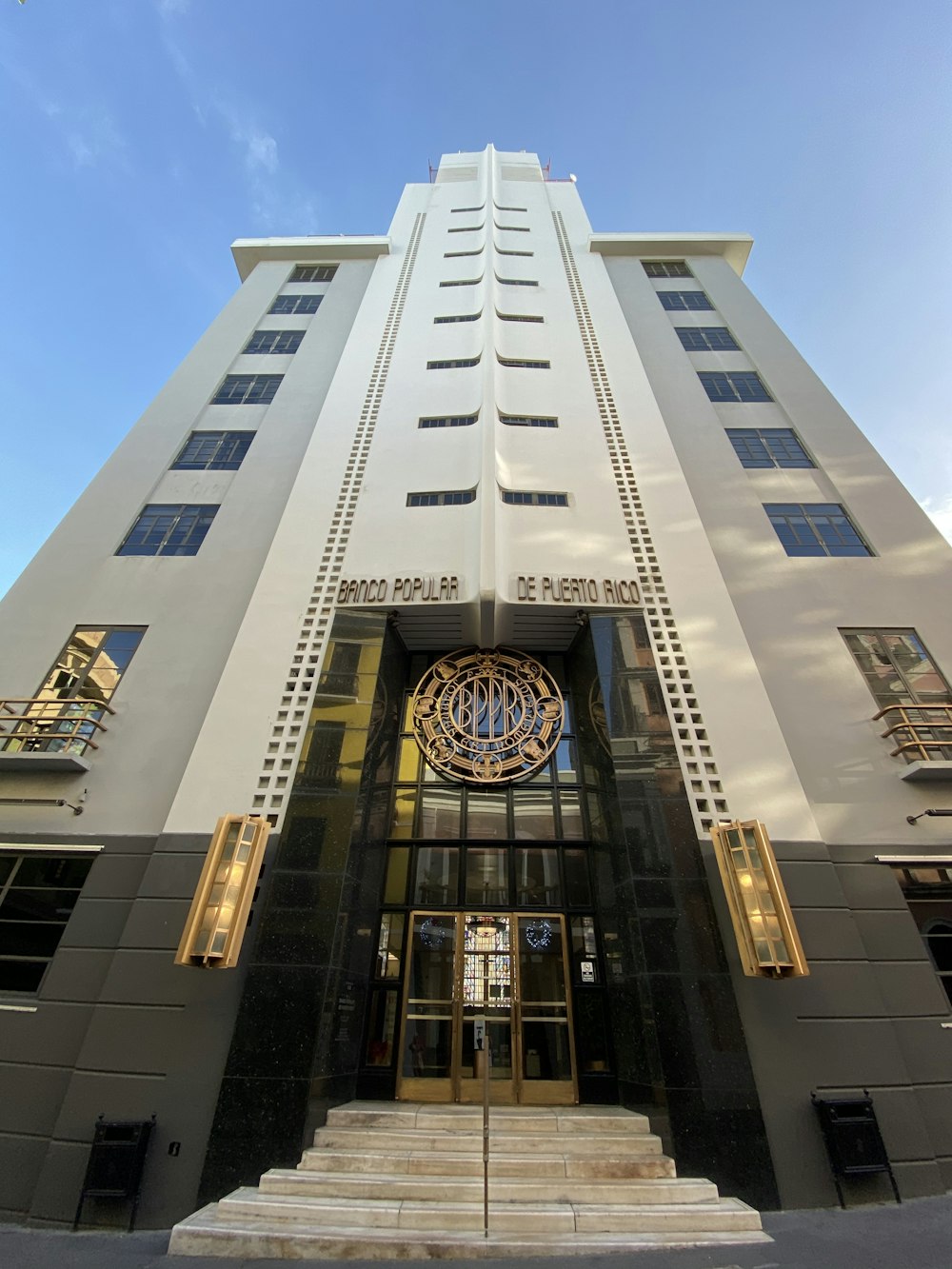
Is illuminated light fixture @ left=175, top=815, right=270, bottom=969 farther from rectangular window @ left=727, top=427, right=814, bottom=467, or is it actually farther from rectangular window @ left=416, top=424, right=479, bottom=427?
rectangular window @ left=727, top=427, right=814, bottom=467

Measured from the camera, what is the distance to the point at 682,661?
1001 cm

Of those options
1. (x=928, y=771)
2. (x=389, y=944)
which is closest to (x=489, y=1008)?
(x=389, y=944)

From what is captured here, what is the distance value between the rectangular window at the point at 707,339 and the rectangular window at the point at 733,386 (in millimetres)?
1270

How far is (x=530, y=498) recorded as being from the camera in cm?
1255

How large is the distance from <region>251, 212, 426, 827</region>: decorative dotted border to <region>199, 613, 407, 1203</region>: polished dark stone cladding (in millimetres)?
280

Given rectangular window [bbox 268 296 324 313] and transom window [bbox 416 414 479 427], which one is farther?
rectangular window [bbox 268 296 324 313]

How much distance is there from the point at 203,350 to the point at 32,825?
14.6 m

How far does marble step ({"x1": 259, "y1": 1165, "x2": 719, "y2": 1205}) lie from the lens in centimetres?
596

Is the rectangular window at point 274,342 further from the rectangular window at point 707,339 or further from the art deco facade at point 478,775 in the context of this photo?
the rectangular window at point 707,339

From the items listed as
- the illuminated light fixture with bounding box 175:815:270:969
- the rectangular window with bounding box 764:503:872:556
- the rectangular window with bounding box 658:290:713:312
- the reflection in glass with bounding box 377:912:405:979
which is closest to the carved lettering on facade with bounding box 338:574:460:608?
the illuminated light fixture with bounding box 175:815:270:969

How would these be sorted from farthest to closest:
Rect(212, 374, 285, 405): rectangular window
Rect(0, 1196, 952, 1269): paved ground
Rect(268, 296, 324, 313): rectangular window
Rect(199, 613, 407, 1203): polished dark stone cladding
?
Rect(268, 296, 324, 313): rectangular window, Rect(212, 374, 285, 405): rectangular window, Rect(199, 613, 407, 1203): polished dark stone cladding, Rect(0, 1196, 952, 1269): paved ground

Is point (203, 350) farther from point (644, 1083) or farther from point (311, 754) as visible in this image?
point (644, 1083)

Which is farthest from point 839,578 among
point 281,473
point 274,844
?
point 281,473

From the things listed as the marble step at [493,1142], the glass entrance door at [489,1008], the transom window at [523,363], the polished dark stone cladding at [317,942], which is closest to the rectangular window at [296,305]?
the transom window at [523,363]
